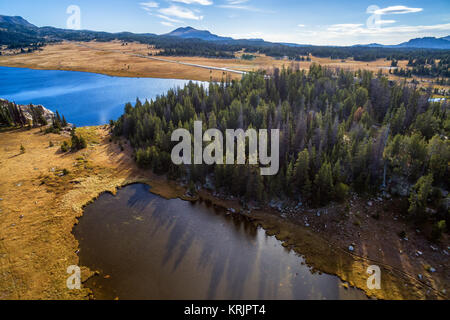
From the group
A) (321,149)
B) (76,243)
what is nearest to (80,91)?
(76,243)

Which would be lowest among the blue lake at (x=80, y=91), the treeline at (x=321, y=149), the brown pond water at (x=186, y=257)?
the brown pond water at (x=186, y=257)

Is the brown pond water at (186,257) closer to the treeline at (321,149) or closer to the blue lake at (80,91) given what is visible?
the treeline at (321,149)

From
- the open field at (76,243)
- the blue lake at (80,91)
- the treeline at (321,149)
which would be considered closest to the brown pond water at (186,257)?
the open field at (76,243)

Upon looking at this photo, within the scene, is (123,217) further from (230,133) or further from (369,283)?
(369,283)

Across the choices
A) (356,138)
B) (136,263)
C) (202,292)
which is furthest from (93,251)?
(356,138)

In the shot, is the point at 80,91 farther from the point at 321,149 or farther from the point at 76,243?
the point at 321,149
